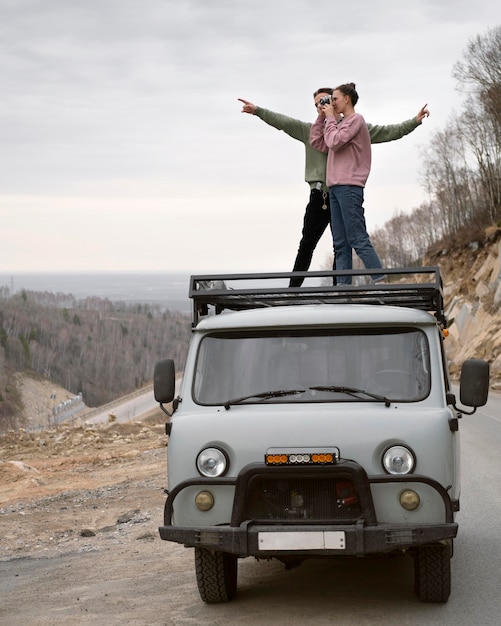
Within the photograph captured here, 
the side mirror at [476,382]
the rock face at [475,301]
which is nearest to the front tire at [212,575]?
the side mirror at [476,382]

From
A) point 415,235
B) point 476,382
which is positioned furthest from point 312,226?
point 415,235

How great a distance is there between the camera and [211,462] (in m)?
6.66

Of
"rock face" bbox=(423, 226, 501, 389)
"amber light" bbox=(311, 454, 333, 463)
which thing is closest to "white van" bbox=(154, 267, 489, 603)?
"amber light" bbox=(311, 454, 333, 463)

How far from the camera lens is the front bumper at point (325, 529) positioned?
638 cm

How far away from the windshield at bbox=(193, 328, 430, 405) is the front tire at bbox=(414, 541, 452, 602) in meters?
1.01

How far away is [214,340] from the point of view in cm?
732

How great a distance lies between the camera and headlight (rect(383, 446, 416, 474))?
6539 millimetres

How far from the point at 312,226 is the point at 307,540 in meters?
4.16

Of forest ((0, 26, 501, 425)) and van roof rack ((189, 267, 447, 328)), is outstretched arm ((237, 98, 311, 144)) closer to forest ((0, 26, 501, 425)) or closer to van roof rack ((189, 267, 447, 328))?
van roof rack ((189, 267, 447, 328))

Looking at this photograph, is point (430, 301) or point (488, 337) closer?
point (430, 301)

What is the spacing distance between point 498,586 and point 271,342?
7.87 ft

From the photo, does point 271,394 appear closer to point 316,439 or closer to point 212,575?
point 316,439

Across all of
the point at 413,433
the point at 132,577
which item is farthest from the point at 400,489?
the point at 132,577

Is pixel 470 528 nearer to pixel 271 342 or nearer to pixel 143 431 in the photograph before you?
pixel 271 342
